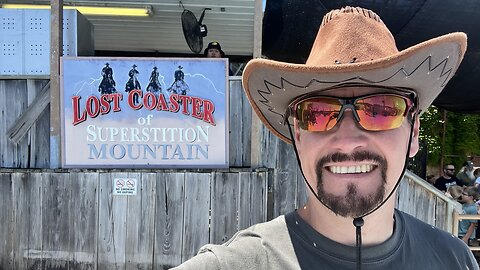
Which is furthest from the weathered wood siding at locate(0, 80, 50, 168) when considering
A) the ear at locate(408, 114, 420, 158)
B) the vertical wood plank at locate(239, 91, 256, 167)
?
the ear at locate(408, 114, 420, 158)

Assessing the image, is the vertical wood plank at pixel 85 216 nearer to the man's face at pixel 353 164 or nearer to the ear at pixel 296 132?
the ear at pixel 296 132

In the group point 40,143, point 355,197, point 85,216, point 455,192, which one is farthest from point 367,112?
point 455,192

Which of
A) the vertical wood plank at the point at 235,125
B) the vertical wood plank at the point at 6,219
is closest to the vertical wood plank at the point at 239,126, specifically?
the vertical wood plank at the point at 235,125

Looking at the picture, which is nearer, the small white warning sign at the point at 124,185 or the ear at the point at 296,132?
the ear at the point at 296,132

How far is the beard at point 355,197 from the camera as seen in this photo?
132 cm

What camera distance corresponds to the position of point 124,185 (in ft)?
15.2

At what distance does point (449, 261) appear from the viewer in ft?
4.95

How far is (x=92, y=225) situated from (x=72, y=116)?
1.15 m

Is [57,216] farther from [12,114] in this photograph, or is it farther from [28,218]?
[12,114]

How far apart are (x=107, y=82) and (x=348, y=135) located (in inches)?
145

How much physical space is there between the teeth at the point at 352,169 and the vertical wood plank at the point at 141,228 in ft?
11.6

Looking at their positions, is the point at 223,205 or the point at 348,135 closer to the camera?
the point at 348,135

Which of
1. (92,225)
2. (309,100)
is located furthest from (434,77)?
(92,225)

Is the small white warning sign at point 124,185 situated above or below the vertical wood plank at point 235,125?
below
